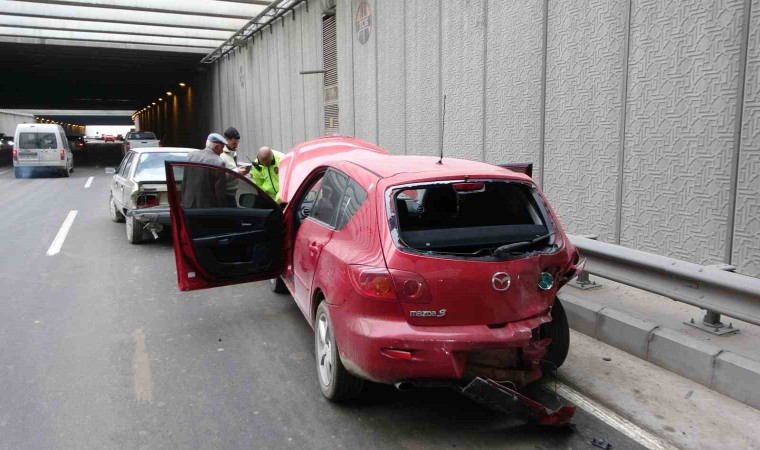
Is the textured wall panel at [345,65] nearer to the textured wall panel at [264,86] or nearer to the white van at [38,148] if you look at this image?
the textured wall panel at [264,86]

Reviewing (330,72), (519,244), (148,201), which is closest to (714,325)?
(519,244)

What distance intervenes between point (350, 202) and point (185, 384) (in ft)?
5.90

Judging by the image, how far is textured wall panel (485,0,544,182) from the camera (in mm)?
7586

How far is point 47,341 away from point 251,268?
185 cm

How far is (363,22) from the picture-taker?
40.9 ft

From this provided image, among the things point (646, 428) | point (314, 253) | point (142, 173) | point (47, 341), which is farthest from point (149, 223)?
point (646, 428)

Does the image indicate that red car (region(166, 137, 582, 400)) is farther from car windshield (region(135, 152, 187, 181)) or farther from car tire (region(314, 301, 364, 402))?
car windshield (region(135, 152, 187, 181))

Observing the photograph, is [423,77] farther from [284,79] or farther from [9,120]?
[9,120]

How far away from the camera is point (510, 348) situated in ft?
11.3

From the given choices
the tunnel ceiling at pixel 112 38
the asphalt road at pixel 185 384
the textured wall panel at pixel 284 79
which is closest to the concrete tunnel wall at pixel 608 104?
the asphalt road at pixel 185 384

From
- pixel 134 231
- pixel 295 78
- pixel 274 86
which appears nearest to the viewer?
pixel 134 231

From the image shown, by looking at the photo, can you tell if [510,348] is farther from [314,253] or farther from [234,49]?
[234,49]

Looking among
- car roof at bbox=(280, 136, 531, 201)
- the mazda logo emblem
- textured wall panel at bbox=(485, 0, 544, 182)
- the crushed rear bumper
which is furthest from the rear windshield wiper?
the crushed rear bumper

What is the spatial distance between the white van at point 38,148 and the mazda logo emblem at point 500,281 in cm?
2306
